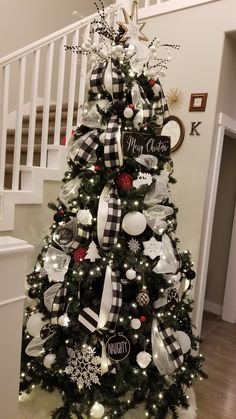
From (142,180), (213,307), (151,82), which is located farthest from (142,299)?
(213,307)

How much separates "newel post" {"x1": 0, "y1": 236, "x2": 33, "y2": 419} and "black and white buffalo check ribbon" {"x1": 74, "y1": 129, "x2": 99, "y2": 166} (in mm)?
776

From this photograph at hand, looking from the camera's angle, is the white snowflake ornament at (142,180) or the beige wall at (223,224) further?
the beige wall at (223,224)

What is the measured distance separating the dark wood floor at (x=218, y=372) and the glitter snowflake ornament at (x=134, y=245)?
115cm

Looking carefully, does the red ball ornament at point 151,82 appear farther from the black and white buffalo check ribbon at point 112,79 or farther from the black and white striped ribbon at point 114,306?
the black and white striped ribbon at point 114,306

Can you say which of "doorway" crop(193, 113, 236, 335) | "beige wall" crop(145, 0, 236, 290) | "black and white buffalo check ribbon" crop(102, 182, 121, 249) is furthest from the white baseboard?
"black and white buffalo check ribbon" crop(102, 182, 121, 249)

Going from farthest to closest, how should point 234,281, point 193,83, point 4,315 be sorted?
point 234,281 < point 193,83 < point 4,315

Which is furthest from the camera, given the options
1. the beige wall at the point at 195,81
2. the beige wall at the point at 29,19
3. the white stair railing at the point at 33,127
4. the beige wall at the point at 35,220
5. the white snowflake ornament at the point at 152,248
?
the beige wall at the point at 29,19

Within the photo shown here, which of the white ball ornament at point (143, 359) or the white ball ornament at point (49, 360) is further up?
the white ball ornament at point (143, 359)

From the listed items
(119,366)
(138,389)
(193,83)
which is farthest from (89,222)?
(193,83)

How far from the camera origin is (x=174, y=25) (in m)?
2.69

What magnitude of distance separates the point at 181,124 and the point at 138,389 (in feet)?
6.10

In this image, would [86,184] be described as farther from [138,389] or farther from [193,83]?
[193,83]

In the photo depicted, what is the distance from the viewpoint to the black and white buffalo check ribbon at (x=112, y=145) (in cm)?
173

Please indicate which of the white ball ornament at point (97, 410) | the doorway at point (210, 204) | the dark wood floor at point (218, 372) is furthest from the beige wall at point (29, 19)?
the dark wood floor at point (218, 372)
